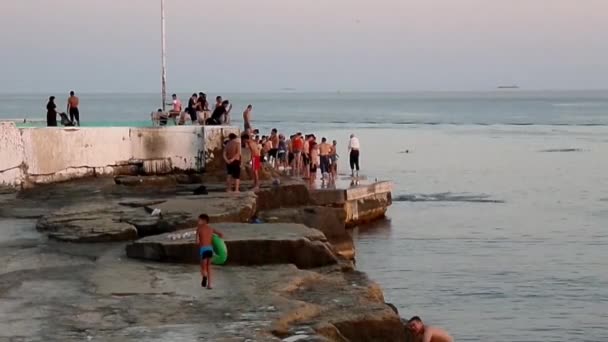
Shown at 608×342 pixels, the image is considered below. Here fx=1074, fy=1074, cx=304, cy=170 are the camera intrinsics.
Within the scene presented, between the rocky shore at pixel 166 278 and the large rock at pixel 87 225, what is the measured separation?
0.05 feet

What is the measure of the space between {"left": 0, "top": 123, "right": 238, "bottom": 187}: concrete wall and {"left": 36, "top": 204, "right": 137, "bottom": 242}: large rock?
14.1 feet

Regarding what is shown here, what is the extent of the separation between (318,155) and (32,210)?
1704cm

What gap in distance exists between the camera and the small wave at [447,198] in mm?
38375

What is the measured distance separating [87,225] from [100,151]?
7667 millimetres

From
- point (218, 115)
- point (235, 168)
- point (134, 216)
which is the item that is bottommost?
point (134, 216)

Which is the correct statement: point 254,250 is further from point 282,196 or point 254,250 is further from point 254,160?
point 254,160

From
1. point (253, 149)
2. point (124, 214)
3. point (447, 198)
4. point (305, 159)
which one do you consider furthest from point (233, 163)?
point (447, 198)

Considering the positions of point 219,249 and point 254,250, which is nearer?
point 219,249

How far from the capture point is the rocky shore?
34.0 feet

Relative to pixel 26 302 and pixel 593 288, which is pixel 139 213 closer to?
pixel 26 302

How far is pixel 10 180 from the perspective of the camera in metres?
20.9

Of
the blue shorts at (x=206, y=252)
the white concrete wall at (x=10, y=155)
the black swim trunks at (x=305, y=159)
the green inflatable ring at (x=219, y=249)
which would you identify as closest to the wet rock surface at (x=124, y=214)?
the white concrete wall at (x=10, y=155)

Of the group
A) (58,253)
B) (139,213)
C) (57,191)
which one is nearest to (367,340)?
(58,253)

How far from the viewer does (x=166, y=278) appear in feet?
41.4
